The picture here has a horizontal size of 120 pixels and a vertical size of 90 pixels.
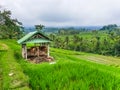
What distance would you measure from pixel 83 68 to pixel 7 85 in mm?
3598

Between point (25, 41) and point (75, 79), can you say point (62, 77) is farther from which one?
point (25, 41)

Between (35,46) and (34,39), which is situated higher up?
(34,39)

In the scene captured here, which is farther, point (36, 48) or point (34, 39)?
point (36, 48)

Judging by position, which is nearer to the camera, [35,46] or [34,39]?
[34,39]

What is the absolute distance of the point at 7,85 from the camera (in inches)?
427

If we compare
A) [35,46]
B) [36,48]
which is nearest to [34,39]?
[35,46]

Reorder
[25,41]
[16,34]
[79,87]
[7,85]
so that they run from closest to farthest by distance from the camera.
→ [79,87]
[7,85]
[25,41]
[16,34]

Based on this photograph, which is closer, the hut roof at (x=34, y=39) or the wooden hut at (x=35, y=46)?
the hut roof at (x=34, y=39)

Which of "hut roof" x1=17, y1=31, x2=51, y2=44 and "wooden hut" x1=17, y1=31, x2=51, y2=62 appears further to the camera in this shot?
"wooden hut" x1=17, y1=31, x2=51, y2=62

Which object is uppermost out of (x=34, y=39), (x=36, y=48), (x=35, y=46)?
(x=34, y=39)

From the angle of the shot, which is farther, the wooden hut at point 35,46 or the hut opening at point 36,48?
the wooden hut at point 35,46

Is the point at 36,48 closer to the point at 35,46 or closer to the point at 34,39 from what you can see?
the point at 35,46

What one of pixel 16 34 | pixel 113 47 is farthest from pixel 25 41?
pixel 113 47

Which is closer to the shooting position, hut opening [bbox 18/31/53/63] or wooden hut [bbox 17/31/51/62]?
hut opening [bbox 18/31/53/63]
